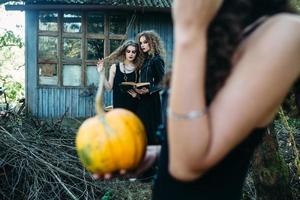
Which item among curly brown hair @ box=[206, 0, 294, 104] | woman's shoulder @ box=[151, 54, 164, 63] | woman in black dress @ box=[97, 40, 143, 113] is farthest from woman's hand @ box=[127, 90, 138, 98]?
curly brown hair @ box=[206, 0, 294, 104]

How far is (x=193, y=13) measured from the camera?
104 centimetres

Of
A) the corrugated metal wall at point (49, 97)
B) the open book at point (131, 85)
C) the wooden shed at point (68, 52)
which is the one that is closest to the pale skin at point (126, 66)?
the open book at point (131, 85)

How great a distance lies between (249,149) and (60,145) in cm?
480

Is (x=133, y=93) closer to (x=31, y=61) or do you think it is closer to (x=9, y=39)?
(x=31, y=61)

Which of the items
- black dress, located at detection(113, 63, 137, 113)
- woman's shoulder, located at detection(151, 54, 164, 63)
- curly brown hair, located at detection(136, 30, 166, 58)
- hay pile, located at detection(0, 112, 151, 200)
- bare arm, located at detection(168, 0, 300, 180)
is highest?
curly brown hair, located at detection(136, 30, 166, 58)

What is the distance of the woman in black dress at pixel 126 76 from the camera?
258 inches

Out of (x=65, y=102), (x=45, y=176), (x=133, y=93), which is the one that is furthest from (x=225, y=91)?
(x=65, y=102)

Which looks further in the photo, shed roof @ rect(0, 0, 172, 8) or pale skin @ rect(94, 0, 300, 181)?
shed roof @ rect(0, 0, 172, 8)

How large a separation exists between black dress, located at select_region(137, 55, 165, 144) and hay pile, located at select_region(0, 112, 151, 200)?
106 centimetres

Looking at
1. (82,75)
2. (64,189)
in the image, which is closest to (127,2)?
(82,75)

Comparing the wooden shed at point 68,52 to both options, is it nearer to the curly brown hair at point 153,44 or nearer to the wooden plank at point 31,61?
Answer: the wooden plank at point 31,61

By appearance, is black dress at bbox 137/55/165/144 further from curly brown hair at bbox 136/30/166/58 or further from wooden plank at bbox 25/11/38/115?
wooden plank at bbox 25/11/38/115

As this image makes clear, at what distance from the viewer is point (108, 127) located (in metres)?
1.38

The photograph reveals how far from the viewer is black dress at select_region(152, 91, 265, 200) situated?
1175 millimetres
